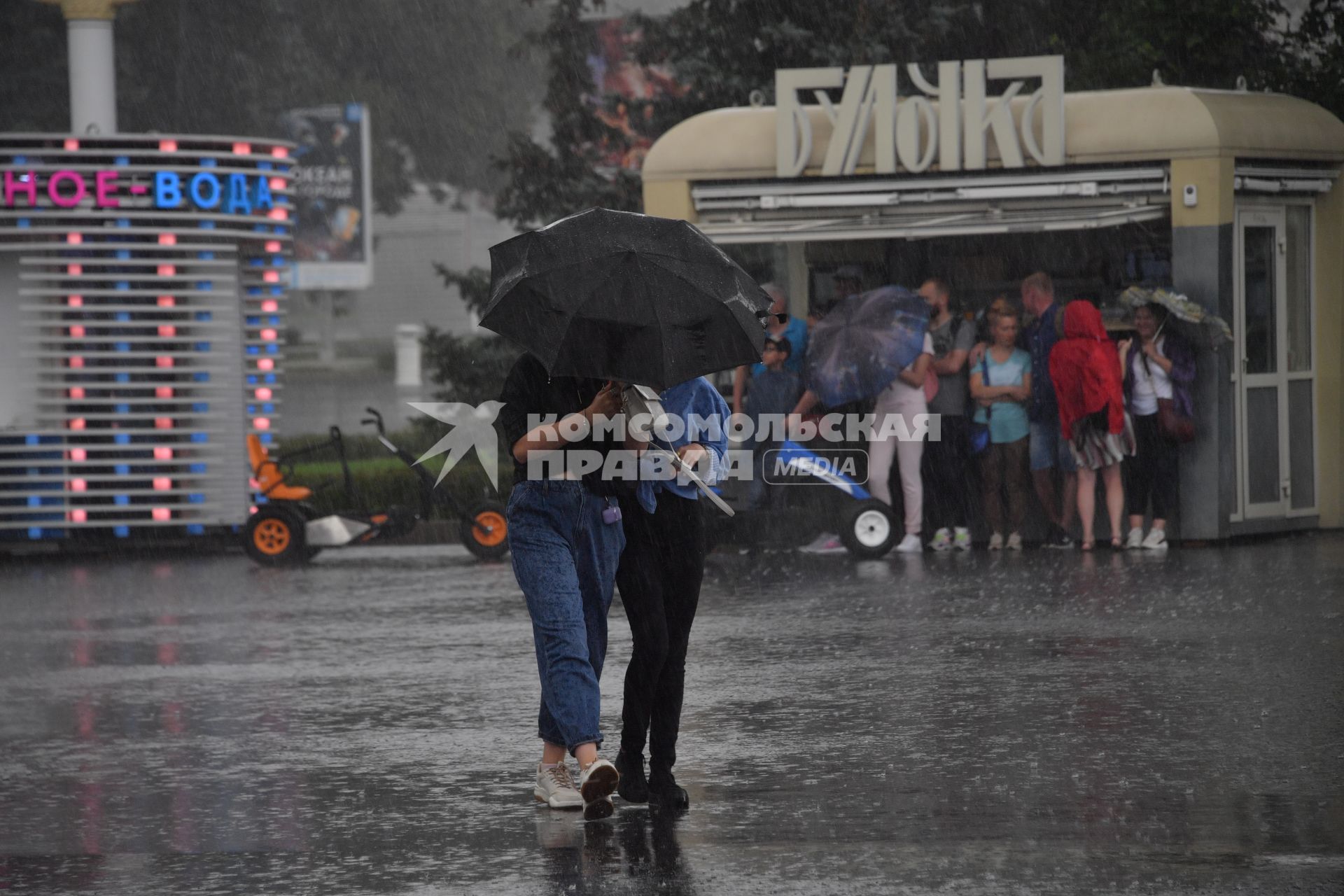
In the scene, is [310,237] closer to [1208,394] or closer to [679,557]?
[1208,394]

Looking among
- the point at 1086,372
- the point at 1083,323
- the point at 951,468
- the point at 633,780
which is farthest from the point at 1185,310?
the point at 633,780

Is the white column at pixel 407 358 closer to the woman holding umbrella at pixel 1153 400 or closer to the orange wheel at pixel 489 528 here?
the orange wheel at pixel 489 528

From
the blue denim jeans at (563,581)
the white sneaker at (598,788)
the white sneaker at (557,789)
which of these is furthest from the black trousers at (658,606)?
the white sneaker at (598,788)

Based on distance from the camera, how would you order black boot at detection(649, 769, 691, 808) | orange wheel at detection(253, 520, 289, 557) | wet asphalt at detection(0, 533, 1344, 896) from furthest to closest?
orange wheel at detection(253, 520, 289, 557)
black boot at detection(649, 769, 691, 808)
wet asphalt at detection(0, 533, 1344, 896)

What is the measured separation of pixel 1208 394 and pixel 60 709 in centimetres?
919

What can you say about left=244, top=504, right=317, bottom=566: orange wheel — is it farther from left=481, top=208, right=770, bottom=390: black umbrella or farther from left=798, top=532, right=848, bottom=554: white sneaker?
left=481, top=208, right=770, bottom=390: black umbrella

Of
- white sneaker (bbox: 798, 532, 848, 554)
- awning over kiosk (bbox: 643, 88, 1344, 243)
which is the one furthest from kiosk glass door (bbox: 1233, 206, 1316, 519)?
white sneaker (bbox: 798, 532, 848, 554)

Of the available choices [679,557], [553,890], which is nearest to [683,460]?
[679,557]

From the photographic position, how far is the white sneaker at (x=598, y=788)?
660 centimetres

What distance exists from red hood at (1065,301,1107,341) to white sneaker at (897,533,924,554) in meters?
1.90

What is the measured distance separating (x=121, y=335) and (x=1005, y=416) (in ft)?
24.3

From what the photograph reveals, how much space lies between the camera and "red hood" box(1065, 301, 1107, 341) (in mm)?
14867

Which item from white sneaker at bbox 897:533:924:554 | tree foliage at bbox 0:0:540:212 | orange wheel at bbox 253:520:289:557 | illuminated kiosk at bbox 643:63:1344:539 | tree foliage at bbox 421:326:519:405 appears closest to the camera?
illuminated kiosk at bbox 643:63:1344:539

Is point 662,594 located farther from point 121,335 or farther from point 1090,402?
point 121,335
